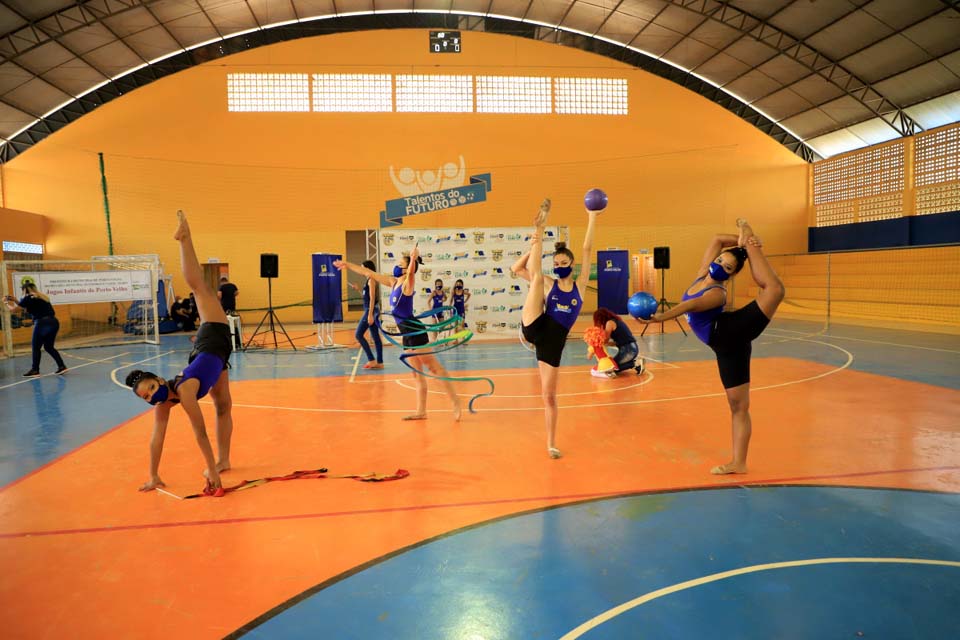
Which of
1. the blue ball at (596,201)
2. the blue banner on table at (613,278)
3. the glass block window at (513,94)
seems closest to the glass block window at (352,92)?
the glass block window at (513,94)

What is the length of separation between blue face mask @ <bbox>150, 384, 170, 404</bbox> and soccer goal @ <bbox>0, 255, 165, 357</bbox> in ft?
29.1

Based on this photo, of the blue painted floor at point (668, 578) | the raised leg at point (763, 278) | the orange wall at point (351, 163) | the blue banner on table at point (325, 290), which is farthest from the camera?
the orange wall at point (351, 163)

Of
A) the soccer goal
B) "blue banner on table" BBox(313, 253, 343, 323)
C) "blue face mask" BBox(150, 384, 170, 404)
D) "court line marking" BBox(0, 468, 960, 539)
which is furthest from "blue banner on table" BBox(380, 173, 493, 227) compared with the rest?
"court line marking" BBox(0, 468, 960, 539)

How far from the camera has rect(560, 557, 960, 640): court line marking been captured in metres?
2.90

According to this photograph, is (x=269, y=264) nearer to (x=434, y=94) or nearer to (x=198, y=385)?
(x=198, y=385)

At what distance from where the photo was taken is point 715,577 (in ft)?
10.9

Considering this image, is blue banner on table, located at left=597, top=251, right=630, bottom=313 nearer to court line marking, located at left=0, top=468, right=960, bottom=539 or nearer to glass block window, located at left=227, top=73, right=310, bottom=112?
court line marking, located at left=0, top=468, right=960, bottom=539

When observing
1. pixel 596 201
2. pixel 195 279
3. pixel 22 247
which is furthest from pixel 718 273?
pixel 22 247

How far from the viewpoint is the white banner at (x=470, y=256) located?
636 inches

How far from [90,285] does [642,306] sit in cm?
1620

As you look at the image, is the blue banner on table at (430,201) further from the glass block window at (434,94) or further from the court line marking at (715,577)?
the court line marking at (715,577)

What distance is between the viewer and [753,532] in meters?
3.91

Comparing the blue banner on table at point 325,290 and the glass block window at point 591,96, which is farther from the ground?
the glass block window at point 591,96

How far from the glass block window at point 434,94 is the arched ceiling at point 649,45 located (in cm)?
224
